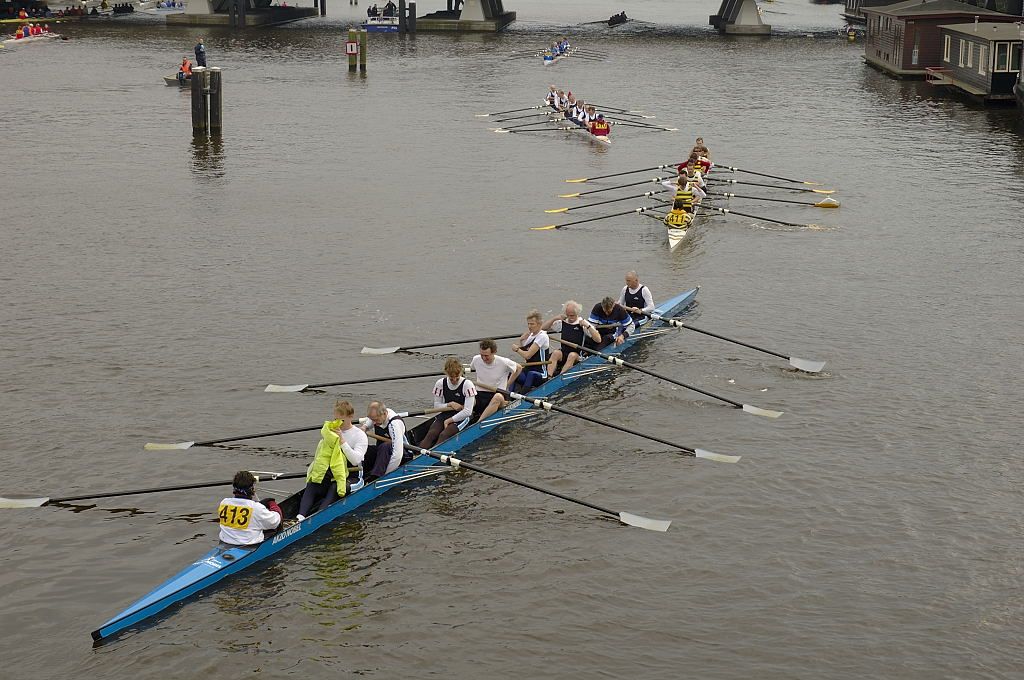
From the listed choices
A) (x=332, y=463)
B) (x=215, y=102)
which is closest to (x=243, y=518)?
(x=332, y=463)

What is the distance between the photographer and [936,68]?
61.5m

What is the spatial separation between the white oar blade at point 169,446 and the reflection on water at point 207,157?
70.2ft

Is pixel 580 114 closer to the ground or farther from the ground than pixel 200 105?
closer to the ground

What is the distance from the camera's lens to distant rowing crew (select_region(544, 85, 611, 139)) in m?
45.4

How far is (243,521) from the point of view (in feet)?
47.1

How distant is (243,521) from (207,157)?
28881 millimetres

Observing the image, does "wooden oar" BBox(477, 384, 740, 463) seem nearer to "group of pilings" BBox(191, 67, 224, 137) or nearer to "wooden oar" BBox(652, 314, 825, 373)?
"wooden oar" BBox(652, 314, 825, 373)

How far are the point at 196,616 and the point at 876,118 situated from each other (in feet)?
144

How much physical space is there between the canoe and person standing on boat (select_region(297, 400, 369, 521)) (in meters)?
0.14

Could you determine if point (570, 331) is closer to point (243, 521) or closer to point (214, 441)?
point (214, 441)

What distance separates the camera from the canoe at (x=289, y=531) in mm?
13484

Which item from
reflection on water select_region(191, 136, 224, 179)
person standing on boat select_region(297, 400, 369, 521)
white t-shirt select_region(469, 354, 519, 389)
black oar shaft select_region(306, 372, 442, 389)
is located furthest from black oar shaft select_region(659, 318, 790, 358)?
reflection on water select_region(191, 136, 224, 179)

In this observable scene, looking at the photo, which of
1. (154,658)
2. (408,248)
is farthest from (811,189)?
(154,658)

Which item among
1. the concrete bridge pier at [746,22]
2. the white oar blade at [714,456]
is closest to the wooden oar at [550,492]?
the white oar blade at [714,456]
